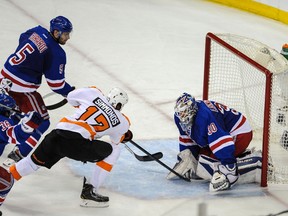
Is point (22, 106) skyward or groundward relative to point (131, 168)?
skyward

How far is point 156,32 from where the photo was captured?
7.62 metres

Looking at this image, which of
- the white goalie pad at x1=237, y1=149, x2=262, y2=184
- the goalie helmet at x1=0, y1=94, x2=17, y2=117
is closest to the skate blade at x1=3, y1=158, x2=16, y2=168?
the goalie helmet at x1=0, y1=94, x2=17, y2=117

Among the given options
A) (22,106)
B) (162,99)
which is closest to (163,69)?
(162,99)

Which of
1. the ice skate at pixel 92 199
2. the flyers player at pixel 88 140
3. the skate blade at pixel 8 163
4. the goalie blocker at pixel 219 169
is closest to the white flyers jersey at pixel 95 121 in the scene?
the flyers player at pixel 88 140

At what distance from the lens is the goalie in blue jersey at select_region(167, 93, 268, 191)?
434cm

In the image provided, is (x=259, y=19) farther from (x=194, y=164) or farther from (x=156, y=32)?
(x=194, y=164)

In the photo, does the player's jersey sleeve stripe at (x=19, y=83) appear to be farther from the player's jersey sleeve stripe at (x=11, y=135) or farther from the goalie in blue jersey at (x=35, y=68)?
the player's jersey sleeve stripe at (x=11, y=135)

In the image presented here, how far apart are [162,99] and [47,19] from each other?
2.20 meters

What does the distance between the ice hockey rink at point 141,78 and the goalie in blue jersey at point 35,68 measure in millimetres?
354

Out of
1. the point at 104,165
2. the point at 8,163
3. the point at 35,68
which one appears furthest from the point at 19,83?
the point at 104,165

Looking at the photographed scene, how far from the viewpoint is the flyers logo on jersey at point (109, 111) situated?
13.6ft

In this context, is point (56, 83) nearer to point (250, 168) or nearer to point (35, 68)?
point (35, 68)

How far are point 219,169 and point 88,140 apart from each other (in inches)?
29.1

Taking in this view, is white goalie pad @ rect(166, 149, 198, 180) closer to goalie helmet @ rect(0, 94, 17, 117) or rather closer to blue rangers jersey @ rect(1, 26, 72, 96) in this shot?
blue rangers jersey @ rect(1, 26, 72, 96)
